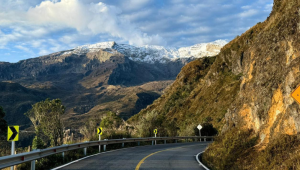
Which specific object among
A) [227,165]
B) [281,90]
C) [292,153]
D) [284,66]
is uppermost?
[284,66]

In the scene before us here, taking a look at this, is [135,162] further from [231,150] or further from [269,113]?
[269,113]

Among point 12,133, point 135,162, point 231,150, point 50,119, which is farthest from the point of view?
point 50,119

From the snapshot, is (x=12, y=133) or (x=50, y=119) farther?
(x=50, y=119)

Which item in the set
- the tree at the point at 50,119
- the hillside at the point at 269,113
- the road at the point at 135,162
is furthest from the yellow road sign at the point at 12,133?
the tree at the point at 50,119

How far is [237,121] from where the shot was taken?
21109 mm

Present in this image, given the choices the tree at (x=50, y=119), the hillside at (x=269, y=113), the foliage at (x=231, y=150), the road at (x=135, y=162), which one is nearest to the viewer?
the hillside at (x=269, y=113)

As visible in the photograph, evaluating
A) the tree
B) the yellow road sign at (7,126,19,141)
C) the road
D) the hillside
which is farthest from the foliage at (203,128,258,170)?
the tree

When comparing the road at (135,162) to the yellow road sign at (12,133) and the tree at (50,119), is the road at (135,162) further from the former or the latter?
the tree at (50,119)

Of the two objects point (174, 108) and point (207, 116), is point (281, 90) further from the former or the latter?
point (174, 108)

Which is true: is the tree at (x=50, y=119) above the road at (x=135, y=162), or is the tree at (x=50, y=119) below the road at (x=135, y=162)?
above

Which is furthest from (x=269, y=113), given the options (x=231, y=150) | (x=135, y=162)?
(x=135, y=162)

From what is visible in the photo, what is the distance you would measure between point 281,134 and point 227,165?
305 centimetres

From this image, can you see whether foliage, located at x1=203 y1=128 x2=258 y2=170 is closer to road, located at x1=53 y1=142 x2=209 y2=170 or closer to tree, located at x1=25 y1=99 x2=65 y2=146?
road, located at x1=53 y1=142 x2=209 y2=170

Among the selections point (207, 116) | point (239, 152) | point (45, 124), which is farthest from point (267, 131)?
point (207, 116)
